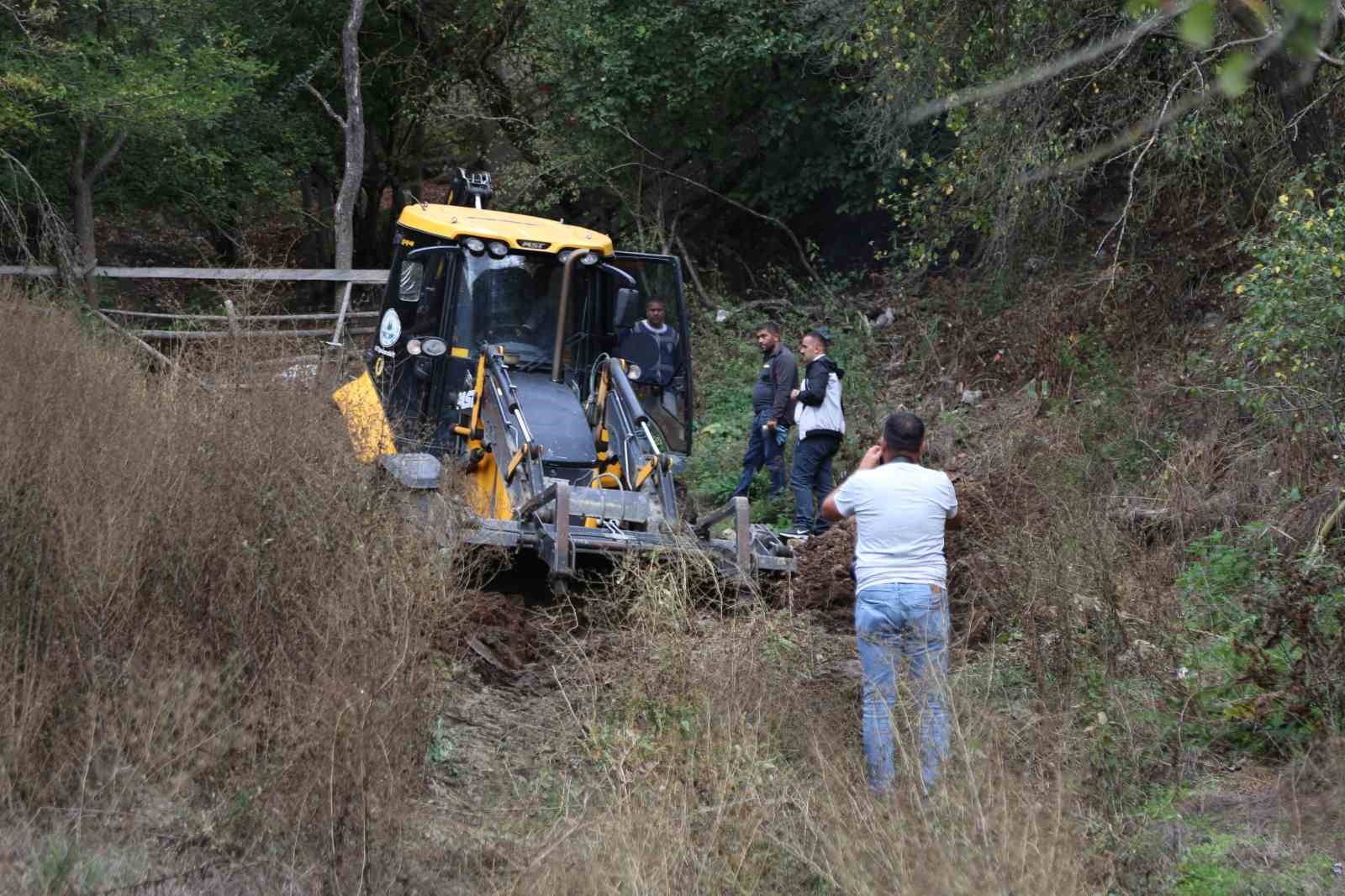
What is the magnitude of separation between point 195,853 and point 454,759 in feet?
5.12

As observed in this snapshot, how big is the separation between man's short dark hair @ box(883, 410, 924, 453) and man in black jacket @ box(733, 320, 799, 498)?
17.8 ft

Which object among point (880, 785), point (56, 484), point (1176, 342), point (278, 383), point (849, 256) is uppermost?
point (849, 256)

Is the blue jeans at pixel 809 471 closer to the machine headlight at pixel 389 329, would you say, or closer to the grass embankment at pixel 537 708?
the grass embankment at pixel 537 708

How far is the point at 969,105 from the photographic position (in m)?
12.9

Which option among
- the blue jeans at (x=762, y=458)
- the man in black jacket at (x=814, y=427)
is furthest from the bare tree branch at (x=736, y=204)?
the man in black jacket at (x=814, y=427)

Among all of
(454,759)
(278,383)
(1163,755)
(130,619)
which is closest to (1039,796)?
(1163,755)

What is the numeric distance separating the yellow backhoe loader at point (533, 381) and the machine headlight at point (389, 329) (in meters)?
0.01

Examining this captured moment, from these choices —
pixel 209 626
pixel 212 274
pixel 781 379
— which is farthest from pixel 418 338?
pixel 212 274

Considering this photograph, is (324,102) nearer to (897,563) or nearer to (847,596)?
(847,596)

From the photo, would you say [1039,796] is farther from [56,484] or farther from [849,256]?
[849,256]

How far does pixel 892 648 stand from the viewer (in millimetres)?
5316

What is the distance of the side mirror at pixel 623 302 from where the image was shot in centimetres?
957

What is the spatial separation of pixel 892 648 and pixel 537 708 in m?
2.24

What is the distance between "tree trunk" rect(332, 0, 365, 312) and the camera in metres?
19.3
